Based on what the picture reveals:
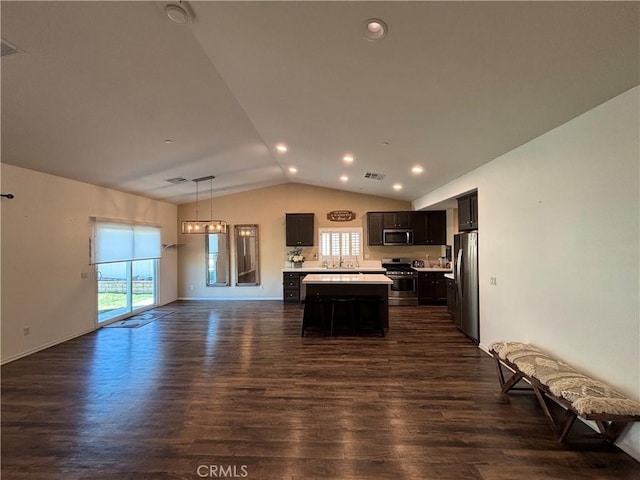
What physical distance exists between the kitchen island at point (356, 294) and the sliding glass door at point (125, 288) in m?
4.00

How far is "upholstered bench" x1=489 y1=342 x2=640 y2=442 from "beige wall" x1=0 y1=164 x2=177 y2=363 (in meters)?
6.12

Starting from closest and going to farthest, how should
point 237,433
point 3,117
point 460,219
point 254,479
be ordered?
point 254,479 → point 237,433 → point 3,117 → point 460,219

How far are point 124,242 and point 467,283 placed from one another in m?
6.69

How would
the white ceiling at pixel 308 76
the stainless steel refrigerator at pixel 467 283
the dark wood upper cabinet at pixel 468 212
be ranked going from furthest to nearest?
the dark wood upper cabinet at pixel 468 212 → the stainless steel refrigerator at pixel 467 283 → the white ceiling at pixel 308 76

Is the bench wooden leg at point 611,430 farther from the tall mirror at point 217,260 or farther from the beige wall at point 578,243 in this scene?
the tall mirror at point 217,260

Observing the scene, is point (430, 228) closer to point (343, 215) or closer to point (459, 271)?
point (343, 215)

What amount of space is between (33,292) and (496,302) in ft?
21.5

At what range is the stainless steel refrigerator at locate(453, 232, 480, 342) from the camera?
4477 mm

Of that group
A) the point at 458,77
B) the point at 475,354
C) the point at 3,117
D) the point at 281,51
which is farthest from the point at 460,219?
the point at 3,117

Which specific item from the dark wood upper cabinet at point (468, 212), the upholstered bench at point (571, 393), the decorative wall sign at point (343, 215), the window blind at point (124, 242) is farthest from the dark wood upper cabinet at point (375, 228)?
the window blind at point (124, 242)

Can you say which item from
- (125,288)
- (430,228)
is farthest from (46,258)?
(430,228)

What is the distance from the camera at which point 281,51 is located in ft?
7.62

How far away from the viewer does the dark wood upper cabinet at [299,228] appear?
318 inches

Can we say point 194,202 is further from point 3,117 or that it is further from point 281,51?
point 281,51
